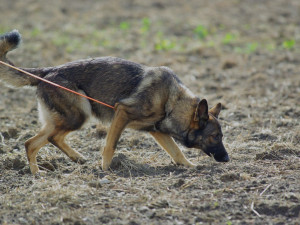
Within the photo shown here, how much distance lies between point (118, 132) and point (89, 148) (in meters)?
1.03

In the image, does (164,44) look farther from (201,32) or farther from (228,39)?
(228,39)

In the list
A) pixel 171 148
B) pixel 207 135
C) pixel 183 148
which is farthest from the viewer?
pixel 183 148

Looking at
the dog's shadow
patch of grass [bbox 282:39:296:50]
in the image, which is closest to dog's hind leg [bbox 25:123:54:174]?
the dog's shadow

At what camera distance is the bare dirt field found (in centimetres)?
490

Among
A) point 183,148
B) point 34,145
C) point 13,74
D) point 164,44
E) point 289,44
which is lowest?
point 183,148

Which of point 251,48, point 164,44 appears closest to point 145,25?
point 164,44

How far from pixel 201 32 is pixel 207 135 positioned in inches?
346

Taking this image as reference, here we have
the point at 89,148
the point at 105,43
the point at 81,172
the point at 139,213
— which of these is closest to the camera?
the point at 139,213

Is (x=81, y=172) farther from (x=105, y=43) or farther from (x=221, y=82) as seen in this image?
(x=105, y=43)

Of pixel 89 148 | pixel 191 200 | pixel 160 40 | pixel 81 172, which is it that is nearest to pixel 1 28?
pixel 160 40

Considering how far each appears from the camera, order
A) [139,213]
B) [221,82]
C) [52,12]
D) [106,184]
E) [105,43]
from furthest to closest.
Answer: [52,12]
[105,43]
[221,82]
[106,184]
[139,213]

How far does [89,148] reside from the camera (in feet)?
23.8

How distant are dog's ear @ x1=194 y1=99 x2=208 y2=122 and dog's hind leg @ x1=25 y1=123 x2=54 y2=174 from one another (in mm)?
1895

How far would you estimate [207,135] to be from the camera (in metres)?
6.46
